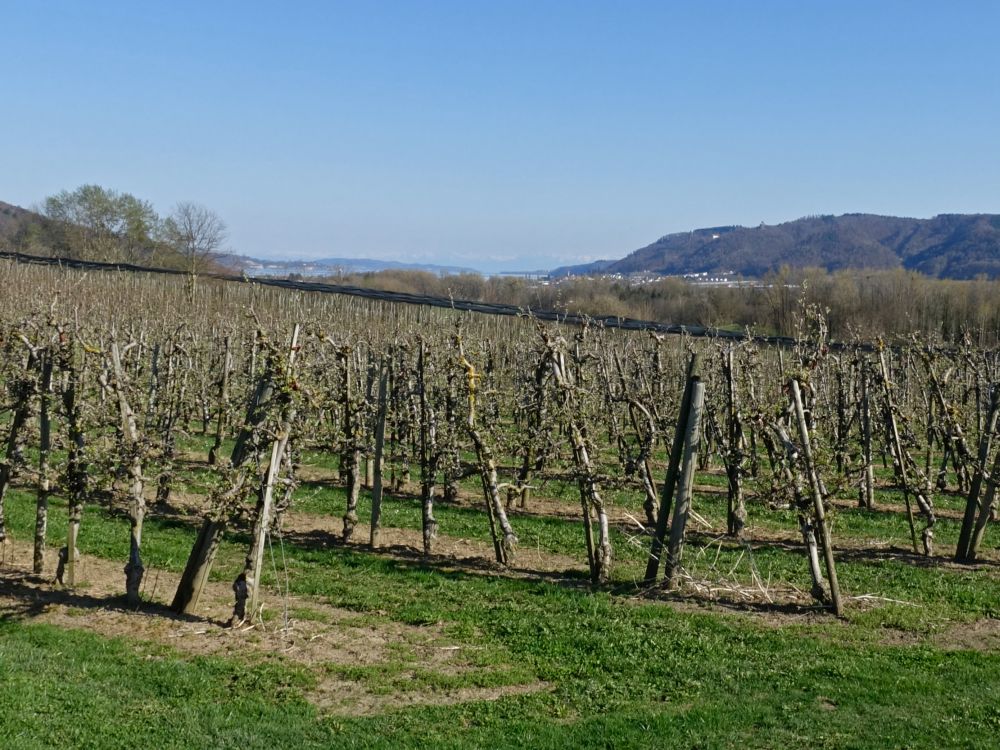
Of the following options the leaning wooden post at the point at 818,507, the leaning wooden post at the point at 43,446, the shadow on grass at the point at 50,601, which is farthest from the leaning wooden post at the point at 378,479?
the leaning wooden post at the point at 818,507

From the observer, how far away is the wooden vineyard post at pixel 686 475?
10.7 m

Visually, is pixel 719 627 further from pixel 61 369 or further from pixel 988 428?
pixel 61 369

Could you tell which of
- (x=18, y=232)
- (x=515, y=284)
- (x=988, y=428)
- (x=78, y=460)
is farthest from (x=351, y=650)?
(x=18, y=232)

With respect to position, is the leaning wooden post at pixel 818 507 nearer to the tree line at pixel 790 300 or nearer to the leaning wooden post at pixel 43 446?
the leaning wooden post at pixel 43 446

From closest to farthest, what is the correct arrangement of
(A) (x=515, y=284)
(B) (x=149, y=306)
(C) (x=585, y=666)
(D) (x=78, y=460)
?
(C) (x=585, y=666)
(D) (x=78, y=460)
(B) (x=149, y=306)
(A) (x=515, y=284)

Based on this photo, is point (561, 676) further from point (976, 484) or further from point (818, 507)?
point (976, 484)

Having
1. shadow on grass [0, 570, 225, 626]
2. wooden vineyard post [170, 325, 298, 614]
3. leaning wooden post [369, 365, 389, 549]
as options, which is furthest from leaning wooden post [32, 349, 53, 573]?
leaning wooden post [369, 365, 389, 549]


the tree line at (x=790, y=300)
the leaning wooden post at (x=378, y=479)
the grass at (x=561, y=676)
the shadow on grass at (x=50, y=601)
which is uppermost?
the tree line at (x=790, y=300)

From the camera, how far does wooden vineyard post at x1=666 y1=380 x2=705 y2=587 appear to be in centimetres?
1068

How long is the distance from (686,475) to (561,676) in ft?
11.0

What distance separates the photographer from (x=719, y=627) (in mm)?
9578

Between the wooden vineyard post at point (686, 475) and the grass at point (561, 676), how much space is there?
80 centimetres

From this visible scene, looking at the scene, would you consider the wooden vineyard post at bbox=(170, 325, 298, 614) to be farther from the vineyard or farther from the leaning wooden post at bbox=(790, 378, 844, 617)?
the leaning wooden post at bbox=(790, 378, 844, 617)

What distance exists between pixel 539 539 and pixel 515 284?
58.8 m
